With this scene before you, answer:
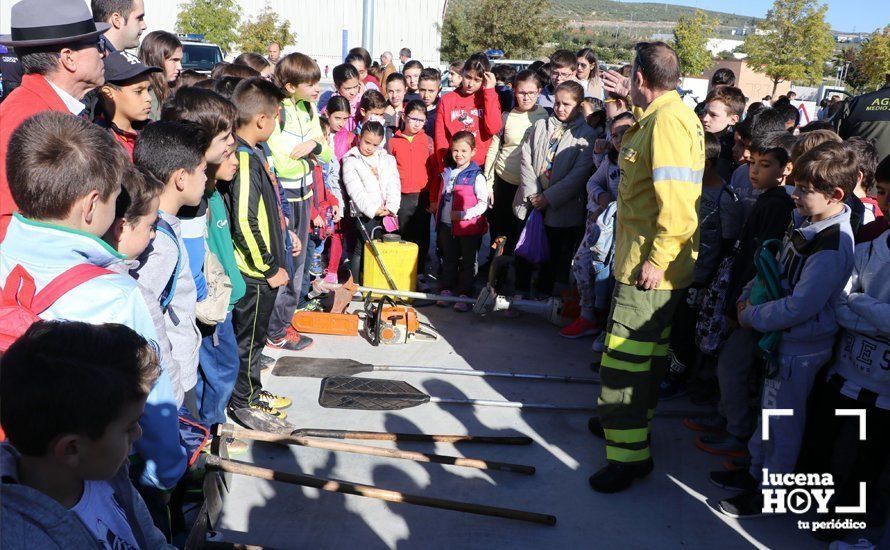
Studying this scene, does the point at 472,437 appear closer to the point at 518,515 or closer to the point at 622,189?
the point at 518,515

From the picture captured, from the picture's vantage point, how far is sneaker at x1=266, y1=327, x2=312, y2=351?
5648 mm

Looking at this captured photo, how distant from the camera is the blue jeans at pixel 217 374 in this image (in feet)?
12.9

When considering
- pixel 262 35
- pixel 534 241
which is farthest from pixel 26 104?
pixel 262 35

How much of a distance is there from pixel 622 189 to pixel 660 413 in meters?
1.75

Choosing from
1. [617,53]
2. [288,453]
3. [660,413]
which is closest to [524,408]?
[660,413]

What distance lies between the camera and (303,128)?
5.55 m

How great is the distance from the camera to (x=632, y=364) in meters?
3.84

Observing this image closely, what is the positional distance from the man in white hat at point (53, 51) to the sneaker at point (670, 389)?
420 cm

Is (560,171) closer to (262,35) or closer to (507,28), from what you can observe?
(262,35)

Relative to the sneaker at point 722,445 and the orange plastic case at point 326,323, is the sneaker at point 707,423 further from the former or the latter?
the orange plastic case at point 326,323

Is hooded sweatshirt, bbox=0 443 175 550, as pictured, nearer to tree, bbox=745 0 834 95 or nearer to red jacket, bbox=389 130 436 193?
red jacket, bbox=389 130 436 193

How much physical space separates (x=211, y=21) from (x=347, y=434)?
1210 inches

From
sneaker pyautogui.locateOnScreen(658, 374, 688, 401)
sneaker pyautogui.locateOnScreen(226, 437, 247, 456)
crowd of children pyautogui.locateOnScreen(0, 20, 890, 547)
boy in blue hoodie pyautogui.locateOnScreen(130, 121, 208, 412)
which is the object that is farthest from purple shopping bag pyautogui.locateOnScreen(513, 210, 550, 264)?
boy in blue hoodie pyautogui.locateOnScreen(130, 121, 208, 412)

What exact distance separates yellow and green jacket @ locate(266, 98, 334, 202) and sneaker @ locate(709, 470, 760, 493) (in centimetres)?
361
